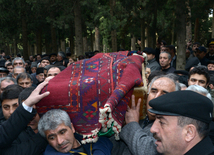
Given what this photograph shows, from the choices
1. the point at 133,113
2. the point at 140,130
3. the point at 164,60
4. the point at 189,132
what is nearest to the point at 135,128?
the point at 140,130

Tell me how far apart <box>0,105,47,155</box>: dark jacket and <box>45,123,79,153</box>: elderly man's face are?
0.19m

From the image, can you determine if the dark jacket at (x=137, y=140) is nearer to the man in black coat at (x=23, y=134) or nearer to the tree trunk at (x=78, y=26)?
the man in black coat at (x=23, y=134)

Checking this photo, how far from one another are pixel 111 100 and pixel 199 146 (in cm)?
77

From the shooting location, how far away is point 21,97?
2730 mm

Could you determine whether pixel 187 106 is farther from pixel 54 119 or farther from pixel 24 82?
pixel 24 82

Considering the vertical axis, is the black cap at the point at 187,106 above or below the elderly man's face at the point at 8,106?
above

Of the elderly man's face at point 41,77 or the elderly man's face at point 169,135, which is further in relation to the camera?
the elderly man's face at point 41,77

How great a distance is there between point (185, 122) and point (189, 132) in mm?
85

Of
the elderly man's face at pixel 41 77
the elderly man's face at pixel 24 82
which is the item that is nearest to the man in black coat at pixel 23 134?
the elderly man's face at pixel 24 82

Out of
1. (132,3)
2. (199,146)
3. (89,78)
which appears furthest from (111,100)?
(132,3)

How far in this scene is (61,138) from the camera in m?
2.28

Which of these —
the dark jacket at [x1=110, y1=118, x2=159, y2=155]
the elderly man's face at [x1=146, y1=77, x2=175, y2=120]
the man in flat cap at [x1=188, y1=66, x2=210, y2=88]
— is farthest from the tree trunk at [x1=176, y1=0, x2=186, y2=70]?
the dark jacket at [x1=110, y1=118, x2=159, y2=155]

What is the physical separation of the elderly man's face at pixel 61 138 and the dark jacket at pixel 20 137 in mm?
187

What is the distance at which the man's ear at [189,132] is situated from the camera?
161 centimetres
